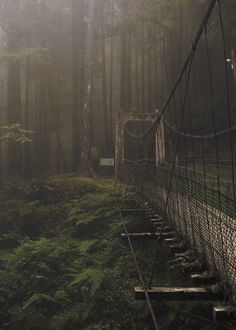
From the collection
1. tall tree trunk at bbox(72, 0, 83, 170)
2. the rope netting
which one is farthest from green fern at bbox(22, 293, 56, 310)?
tall tree trunk at bbox(72, 0, 83, 170)

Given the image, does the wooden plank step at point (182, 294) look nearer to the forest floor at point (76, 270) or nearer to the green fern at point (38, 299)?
the forest floor at point (76, 270)

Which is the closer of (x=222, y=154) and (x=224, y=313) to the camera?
(x=224, y=313)

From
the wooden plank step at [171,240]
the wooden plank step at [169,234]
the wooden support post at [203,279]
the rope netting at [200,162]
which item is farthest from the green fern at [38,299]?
the wooden support post at [203,279]

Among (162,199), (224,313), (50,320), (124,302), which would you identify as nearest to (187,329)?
(124,302)

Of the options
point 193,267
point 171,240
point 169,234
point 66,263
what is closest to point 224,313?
point 193,267

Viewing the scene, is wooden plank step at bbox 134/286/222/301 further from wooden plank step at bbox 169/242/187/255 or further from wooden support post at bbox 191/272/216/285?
wooden plank step at bbox 169/242/187/255

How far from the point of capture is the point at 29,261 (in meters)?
9.23

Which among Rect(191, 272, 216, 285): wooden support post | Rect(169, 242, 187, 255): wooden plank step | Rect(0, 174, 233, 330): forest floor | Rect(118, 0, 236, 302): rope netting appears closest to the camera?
Rect(191, 272, 216, 285): wooden support post

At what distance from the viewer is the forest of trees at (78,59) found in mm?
15852

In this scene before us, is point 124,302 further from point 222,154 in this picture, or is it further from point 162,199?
point 222,154

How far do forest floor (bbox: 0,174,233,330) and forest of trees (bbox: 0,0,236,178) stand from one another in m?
2.75

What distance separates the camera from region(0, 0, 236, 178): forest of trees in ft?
52.0

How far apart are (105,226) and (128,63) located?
41.5 feet

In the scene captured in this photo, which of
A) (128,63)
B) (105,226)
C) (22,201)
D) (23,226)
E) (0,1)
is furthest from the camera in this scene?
(128,63)
